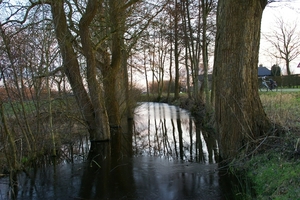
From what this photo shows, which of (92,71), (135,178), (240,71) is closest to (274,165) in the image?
(240,71)

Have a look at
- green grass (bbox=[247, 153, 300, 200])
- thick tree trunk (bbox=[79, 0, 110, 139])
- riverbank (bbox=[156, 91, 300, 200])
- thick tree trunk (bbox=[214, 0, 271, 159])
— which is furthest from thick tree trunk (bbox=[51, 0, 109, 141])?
green grass (bbox=[247, 153, 300, 200])

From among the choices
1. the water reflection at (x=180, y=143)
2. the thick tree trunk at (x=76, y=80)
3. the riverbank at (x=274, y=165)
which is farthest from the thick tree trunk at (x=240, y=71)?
the thick tree trunk at (x=76, y=80)

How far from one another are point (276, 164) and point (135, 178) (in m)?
3.16

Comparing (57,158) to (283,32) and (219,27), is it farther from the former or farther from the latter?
(283,32)

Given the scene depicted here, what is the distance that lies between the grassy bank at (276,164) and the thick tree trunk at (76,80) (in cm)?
637

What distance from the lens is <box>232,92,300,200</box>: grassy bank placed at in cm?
439

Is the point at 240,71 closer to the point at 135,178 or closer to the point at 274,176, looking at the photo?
the point at 274,176

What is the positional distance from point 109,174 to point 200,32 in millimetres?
12748

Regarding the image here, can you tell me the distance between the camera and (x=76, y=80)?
34.1 ft

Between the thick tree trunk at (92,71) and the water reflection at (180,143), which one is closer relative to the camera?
the water reflection at (180,143)

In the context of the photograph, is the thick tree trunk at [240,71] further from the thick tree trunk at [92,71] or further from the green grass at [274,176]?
the thick tree trunk at [92,71]

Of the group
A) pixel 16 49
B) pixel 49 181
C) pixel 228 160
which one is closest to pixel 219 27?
pixel 228 160

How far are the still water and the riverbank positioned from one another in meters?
0.50

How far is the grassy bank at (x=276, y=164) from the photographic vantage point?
4395 millimetres
